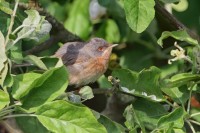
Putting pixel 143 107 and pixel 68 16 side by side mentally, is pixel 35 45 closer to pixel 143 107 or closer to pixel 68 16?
pixel 143 107

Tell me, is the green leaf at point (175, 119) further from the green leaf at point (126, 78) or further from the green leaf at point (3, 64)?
the green leaf at point (3, 64)

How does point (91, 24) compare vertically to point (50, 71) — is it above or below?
below

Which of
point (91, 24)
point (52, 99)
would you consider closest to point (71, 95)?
Answer: point (52, 99)

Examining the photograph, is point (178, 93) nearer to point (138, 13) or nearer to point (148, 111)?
point (148, 111)

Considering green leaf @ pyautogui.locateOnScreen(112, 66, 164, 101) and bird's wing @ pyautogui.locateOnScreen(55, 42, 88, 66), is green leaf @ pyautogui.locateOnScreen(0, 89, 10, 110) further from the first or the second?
bird's wing @ pyautogui.locateOnScreen(55, 42, 88, 66)

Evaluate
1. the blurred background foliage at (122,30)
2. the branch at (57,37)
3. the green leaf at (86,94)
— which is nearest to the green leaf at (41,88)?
the green leaf at (86,94)

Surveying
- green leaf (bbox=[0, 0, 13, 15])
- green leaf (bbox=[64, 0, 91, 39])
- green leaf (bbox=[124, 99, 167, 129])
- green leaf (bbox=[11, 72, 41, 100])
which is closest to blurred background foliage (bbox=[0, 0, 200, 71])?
green leaf (bbox=[64, 0, 91, 39])
